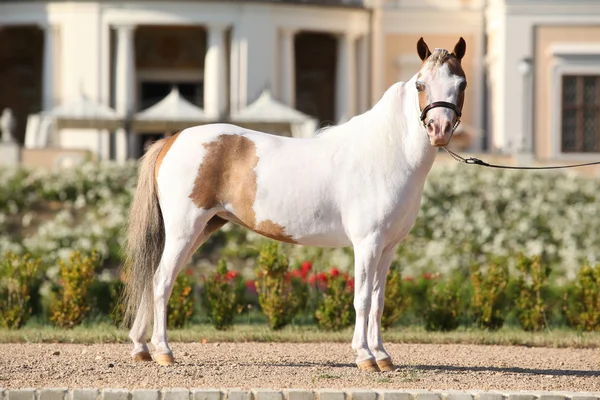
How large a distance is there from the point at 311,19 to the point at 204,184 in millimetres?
26133

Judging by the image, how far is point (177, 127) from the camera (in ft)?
96.8

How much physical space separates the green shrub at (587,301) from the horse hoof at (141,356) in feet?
18.5

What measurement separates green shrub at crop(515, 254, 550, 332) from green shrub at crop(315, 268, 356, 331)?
194cm

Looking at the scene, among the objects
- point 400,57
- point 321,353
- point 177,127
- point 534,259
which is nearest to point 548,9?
point 400,57

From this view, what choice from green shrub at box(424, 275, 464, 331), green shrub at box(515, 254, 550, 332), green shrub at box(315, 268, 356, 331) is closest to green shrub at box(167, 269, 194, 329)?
green shrub at box(315, 268, 356, 331)

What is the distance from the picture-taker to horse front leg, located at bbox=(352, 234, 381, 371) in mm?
10617

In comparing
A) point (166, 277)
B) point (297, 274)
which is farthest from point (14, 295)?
point (166, 277)

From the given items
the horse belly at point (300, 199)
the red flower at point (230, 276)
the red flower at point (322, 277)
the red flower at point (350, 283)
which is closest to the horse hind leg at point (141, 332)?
the horse belly at point (300, 199)

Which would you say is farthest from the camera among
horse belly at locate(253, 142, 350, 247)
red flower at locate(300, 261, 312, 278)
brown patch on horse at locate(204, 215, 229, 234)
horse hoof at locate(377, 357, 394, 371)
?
red flower at locate(300, 261, 312, 278)

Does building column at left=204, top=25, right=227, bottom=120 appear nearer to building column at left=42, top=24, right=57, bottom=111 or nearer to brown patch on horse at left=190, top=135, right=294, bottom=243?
building column at left=42, top=24, right=57, bottom=111


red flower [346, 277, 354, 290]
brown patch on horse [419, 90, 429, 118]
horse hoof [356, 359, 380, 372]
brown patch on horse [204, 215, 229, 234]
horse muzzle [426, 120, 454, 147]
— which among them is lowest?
horse hoof [356, 359, 380, 372]

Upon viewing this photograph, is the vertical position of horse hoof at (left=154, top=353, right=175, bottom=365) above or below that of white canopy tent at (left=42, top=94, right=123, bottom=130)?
below

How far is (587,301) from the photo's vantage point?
14695 mm

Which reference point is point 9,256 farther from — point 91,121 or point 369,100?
point 369,100
